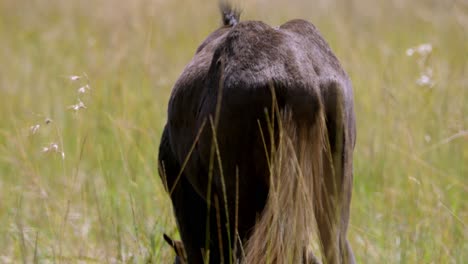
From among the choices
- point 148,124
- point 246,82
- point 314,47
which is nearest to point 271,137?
point 246,82

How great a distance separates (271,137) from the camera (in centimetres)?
242

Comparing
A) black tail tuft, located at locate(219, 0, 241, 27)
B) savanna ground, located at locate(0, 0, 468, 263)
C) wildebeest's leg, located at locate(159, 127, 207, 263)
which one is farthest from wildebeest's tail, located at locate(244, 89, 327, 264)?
black tail tuft, located at locate(219, 0, 241, 27)

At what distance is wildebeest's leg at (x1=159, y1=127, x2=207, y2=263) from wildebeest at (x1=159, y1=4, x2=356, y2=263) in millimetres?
207

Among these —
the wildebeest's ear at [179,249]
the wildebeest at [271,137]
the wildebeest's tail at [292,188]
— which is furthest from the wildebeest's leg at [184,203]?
the wildebeest's tail at [292,188]

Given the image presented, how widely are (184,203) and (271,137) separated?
2.53 feet

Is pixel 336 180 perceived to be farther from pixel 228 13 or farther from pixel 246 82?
pixel 228 13

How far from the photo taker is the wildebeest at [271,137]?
2455 mm

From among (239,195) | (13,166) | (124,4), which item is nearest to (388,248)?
(239,195)

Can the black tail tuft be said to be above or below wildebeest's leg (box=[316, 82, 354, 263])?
above

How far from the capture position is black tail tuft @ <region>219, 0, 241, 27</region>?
132 inches

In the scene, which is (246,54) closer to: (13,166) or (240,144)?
(240,144)

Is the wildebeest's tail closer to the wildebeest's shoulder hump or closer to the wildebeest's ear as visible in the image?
the wildebeest's shoulder hump

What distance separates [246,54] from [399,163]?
2.81 metres

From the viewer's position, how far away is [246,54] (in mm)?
2518
